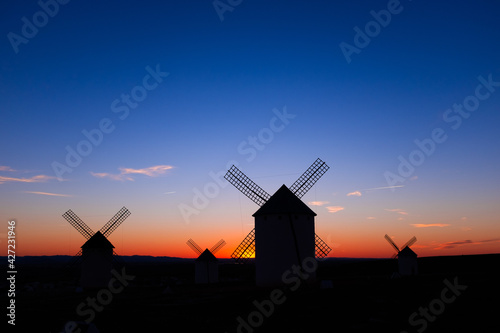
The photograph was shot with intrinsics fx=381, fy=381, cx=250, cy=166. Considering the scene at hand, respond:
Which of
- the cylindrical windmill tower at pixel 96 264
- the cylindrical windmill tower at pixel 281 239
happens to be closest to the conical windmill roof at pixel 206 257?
the cylindrical windmill tower at pixel 96 264

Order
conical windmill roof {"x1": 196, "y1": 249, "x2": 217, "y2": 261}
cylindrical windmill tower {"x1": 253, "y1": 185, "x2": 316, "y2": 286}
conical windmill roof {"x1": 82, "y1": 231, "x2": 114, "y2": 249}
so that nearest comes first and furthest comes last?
cylindrical windmill tower {"x1": 253, "y1": 185, "x2": 316, "y2": 286} → conical windmill roof {"x1": 82, "y1": 231, "x2": 114, "y2": 249} → conical windmill roof {"x1": 196, "y1": 249, "x2": 217, "y2": 261}

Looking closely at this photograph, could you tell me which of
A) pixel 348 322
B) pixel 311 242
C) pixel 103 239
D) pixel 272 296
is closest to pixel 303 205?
pixel 311 242

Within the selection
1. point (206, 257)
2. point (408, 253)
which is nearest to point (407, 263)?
point (408, 253)

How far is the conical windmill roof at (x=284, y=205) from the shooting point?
25844 mm

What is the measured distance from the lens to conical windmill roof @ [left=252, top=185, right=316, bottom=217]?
2584 centimetres

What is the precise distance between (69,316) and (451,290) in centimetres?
1787

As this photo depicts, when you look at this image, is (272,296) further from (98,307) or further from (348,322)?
(98,307)

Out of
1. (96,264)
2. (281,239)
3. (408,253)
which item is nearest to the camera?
(281,239)

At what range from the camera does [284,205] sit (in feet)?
86.0

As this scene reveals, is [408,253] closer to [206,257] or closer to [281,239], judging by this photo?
[206,257]

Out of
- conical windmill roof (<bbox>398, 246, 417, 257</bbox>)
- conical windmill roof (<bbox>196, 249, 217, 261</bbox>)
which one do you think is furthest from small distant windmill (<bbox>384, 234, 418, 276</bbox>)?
conical windmill roof (<bbox>196, 249, 217, 261</bbox>)

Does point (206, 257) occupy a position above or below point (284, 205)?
below

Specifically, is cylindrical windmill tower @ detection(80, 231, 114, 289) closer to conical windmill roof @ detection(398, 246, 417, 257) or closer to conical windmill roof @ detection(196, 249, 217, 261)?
conical windmill roof @ detection(196, 249, 217, 261)

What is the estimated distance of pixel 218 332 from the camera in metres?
12.5
